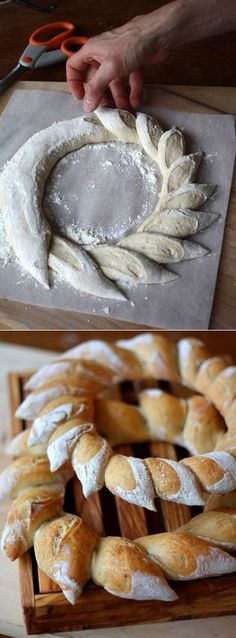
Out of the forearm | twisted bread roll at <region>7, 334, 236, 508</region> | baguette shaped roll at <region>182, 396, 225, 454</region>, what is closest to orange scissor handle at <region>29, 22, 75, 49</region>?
the forearm

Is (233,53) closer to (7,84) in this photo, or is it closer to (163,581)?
(7,84)

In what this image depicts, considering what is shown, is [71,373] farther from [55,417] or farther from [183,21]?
[183,21]

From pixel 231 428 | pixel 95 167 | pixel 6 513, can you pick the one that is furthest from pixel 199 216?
pixel 6 513

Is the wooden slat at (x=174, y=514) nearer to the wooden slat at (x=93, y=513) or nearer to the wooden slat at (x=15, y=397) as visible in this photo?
the wooden slat at (x=93, y=513)

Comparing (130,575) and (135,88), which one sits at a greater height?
(135,88)

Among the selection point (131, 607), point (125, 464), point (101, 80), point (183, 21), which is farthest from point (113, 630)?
point (183, 21)

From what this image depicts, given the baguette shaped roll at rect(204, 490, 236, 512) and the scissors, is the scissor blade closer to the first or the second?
the scissors

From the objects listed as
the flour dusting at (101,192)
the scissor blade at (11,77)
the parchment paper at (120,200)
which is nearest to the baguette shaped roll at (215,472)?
the parchment paper at (120,200)

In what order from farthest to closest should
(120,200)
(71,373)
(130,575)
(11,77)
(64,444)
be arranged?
(11,77) < (120,200) < (71,373) < (64,444) < (130,575)
